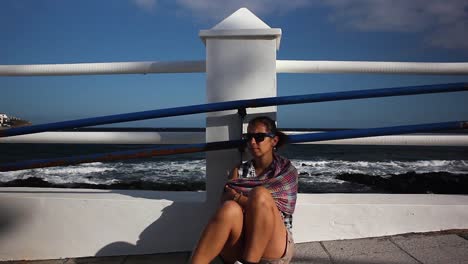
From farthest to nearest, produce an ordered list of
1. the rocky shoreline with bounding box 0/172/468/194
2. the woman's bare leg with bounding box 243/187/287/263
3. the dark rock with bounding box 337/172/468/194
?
the rocky shoreline with bounding box 0/172/468/194 < the dark rock with bounding box 337/172/468/194 < the woman's bare leg with bounding box 243/187/287/263

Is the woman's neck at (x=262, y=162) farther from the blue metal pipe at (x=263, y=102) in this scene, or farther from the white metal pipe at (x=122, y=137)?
the white metal pipe at (x=122, y=137)

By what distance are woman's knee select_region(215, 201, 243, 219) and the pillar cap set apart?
0.99m

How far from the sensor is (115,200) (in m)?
2.13

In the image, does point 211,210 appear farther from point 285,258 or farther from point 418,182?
point 418,182

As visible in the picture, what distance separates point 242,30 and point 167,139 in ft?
2.66

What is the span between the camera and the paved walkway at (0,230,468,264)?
1874 millimetres

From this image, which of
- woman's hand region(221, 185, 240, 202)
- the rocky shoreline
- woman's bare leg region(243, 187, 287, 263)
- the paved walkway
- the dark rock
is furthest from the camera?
the rocky shoreline

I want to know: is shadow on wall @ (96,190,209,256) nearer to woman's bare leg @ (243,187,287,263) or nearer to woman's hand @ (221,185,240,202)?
woman's hand @ (221,185,240,202)

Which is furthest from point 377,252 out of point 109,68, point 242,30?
point 109,68

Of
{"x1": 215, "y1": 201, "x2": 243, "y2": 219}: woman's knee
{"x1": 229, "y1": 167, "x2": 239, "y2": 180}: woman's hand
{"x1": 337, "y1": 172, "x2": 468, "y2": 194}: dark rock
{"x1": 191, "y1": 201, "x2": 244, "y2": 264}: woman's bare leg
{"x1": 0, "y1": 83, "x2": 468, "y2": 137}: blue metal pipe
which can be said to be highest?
{"x1": 0, "y1": 83, "x2": 468, "y2": 137}: blue metal pipe

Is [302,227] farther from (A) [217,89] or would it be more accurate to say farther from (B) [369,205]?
(A) [217,89]

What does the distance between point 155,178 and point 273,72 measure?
17209 mm

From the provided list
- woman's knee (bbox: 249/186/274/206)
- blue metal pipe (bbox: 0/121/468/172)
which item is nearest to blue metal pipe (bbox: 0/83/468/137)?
blue metal pipe (bbox: 0/121/468/172)

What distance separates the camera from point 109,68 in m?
2.27
